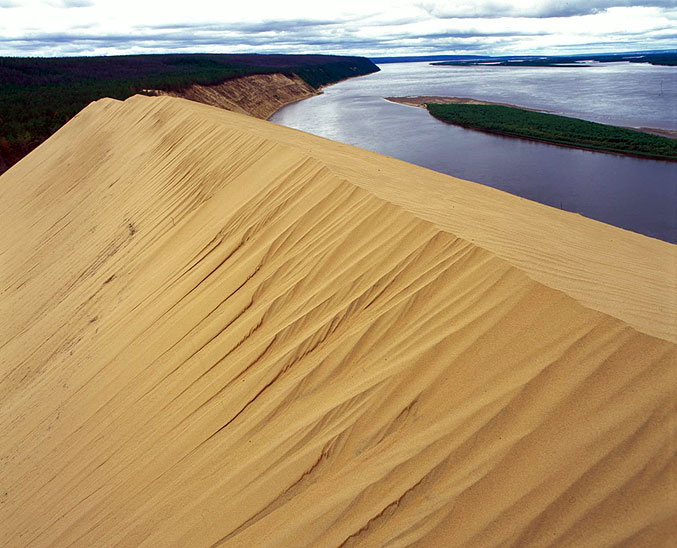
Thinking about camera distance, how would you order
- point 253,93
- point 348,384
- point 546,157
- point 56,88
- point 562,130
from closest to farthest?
point 348,384 < point 546,157 < point 562,130 < point 56,88 < point 253,93

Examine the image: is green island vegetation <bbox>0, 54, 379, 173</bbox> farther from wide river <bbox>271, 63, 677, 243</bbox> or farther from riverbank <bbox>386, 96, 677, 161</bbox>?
riverbank <bbox>386, 96, 677, 161</bbox>

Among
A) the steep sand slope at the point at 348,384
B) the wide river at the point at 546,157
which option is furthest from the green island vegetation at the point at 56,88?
the steep sand slope at the point at 348,384

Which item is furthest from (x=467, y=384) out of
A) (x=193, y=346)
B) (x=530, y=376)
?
(x=193, y=346)

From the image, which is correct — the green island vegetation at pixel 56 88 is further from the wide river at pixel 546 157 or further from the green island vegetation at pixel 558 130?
the green island vegetation at pixel 558 130

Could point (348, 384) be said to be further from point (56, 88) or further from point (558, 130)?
point (56, 88)

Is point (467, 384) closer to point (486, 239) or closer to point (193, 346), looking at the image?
point (486, 239)

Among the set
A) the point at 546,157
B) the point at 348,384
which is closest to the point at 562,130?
the point at 546,157

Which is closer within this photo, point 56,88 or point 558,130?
point 558,130
